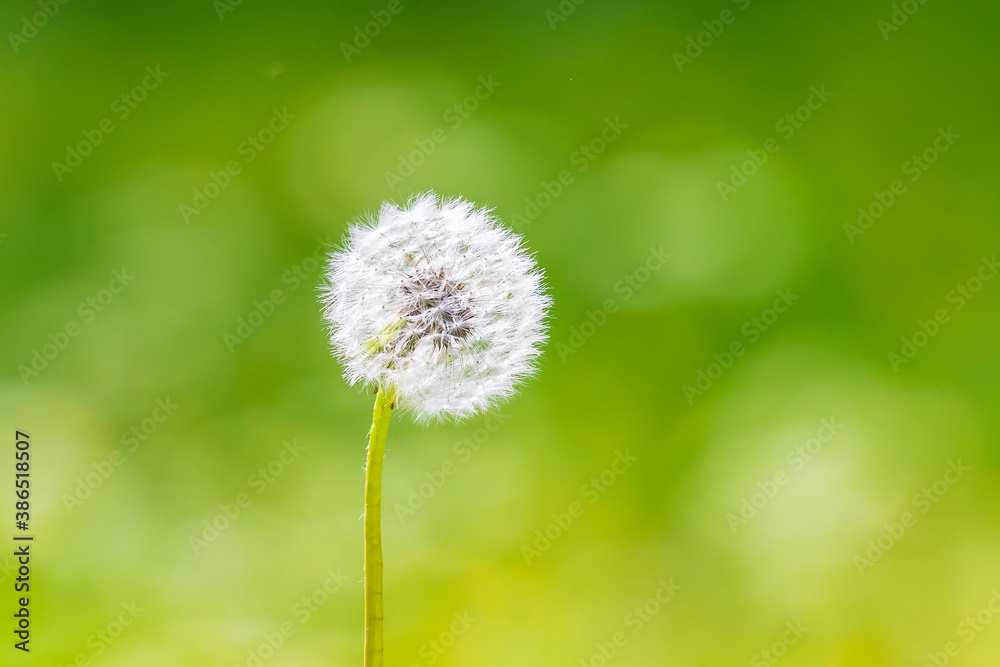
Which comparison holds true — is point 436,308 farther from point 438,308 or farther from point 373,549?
point 373,549

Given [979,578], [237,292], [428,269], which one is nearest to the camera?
[428,269]

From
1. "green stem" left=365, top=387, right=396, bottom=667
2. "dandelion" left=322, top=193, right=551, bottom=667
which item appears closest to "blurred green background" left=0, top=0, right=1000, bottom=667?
"dandelion" left=322, top=193, right=551, bottom=667

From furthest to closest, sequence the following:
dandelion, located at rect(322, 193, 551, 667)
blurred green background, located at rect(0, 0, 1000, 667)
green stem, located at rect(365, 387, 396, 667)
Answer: blurred green background, located at rect(0, 0, 1000, 667) < dandelion, located at rect(322, 193, 551, 667) < green stem, located at rect(365, 387, 396, 667)

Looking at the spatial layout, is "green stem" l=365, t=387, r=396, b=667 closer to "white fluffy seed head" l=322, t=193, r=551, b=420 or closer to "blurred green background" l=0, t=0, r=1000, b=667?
"white fluffy seed head" l=322, t=193, r=551, b=420

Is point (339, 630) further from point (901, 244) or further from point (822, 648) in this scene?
point (901, 244)

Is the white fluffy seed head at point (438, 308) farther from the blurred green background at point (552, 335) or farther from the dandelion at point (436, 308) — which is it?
the blurred green background at point (552, 335)

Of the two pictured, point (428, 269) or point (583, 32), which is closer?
point (428, 269)

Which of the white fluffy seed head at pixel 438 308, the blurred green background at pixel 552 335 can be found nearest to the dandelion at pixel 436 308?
the white fluffy seed head at pixel 438 308

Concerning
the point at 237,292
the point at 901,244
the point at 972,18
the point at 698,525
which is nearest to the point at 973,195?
the point at 901,244
